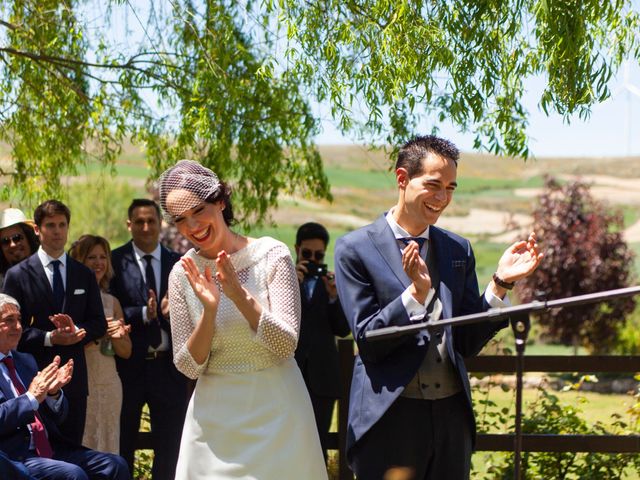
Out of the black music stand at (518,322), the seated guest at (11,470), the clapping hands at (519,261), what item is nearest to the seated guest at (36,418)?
the seated guest at (11,470)

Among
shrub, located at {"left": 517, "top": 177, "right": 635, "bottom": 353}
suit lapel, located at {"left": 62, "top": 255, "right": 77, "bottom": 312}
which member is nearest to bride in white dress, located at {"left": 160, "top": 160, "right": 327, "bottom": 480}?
suit lapel, located at {"left": 62, "top": 255, "right": 77, "bottom": 312}

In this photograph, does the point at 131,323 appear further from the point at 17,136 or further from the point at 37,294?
the point at 17,136

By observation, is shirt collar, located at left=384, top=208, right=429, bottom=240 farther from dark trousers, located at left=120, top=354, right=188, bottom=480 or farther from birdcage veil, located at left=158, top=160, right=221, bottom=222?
dark trousers, located at left=120, top=354, right=188, bottom=480

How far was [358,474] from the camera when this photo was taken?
442 centimetres

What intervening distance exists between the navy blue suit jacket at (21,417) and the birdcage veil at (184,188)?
1789 millimetres

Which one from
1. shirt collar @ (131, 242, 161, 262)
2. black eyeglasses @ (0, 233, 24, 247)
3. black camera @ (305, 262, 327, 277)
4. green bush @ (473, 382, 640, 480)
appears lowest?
green bush @ (473, 382, 640, 480)

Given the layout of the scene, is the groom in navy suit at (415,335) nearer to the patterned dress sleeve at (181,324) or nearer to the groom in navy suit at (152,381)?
the patterned dress sleeve at (181,324)

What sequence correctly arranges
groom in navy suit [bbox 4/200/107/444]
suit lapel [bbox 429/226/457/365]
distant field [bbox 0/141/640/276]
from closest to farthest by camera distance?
suit lapel [bbox 429/226/457/365], groom in navy suit [bbox 4/200/107/444], distant field [bbox 0/141/640/276]

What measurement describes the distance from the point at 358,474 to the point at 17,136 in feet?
23.9

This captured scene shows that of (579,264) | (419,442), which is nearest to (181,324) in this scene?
(419,442)

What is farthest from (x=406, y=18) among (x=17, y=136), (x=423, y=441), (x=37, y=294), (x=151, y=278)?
(x=17, y=136)

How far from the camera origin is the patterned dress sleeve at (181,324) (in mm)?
4383

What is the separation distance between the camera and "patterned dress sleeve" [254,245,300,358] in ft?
14.0

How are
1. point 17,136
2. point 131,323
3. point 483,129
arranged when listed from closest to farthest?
point 131,323, point 483,129, point 17,136
